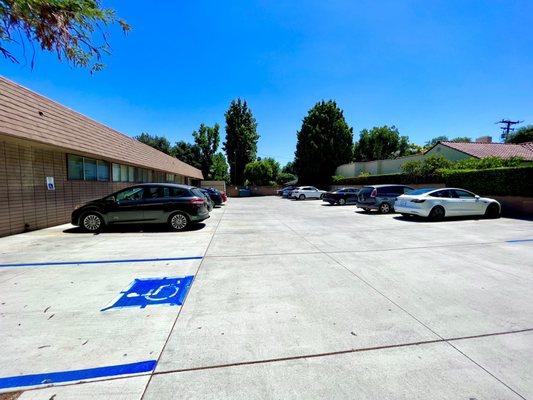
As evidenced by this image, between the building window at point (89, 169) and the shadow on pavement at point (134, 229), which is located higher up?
the building window at point (89, 169)

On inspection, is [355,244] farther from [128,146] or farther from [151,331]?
[128,146]

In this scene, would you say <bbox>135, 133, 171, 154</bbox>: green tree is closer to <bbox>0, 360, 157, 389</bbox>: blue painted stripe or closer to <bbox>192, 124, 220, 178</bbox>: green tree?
<bbox>192, 124, 220, 178</bbox>: green tree

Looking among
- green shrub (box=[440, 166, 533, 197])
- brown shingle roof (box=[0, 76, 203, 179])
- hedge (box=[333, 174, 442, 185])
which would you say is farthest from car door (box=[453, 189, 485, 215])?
brown shingle roof (box=[0, 76, 203, 179])

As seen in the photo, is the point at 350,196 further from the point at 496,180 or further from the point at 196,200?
the point at 196,200

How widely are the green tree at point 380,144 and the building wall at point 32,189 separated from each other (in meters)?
57.9

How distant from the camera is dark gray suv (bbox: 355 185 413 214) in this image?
1645cm

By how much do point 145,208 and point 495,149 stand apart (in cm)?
3005

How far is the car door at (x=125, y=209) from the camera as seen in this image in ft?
33.3

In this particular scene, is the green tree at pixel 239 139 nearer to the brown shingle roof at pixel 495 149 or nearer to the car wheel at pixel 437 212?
the brown shingle roof at pixel 495 149

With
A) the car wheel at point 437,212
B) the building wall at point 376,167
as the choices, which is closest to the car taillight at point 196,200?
the car wheel at point 437,212

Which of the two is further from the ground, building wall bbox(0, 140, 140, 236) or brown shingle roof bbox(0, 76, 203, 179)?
brown shingle roof bbox(0, 76, 203, 179)

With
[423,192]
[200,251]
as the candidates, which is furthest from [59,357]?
[423,192]

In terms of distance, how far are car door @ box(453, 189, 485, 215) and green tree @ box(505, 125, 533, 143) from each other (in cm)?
4517

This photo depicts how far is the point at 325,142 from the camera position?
4494 cm
